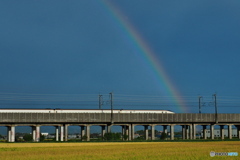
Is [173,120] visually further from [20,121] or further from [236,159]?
[236,159]

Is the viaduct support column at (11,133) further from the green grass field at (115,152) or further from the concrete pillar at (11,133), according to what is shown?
the green grass field at (115,152)

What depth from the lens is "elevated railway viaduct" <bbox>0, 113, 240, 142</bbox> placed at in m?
111

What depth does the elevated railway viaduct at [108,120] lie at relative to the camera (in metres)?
111

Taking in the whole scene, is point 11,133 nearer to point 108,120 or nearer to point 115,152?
point 108,120

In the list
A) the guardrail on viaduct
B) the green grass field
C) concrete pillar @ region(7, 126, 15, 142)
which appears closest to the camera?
the green grass field

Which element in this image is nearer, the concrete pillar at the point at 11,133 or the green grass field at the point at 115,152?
the green grass field at the point at 115,152

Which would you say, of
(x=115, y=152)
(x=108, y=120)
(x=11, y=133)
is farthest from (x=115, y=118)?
(x=115, y=152)

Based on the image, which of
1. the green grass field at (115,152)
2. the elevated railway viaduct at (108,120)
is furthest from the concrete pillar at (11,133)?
the green grass field at (115,152)

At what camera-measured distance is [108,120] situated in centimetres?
11900

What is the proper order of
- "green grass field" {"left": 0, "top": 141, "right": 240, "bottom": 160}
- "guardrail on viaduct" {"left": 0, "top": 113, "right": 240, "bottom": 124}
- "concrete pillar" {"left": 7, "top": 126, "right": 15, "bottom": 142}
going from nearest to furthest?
"green grass field" {"left": 0, "top": 141, "right": 240, "bottom": 160} < "concrete pillar" {"left": 7, "top": 126, "right": 15, "bottom": 142} < "guardrail on viaduct" {"left": 0, "top": 113, "right": 240, "bottom": 124}

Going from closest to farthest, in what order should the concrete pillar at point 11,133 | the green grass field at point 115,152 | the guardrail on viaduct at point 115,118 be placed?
the green grass field at point 115,152 < the concrete pillar at point 11,133 < the guardrail on viaduct at point 115,118

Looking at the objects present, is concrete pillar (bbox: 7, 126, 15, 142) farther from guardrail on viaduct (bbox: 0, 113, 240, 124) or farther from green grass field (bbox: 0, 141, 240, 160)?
green grass field (bbox: 0, 141, 240, 160)

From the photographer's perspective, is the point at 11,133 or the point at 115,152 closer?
the point at 115,152

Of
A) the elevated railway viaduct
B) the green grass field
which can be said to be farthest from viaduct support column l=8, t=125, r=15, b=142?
the green grass field
